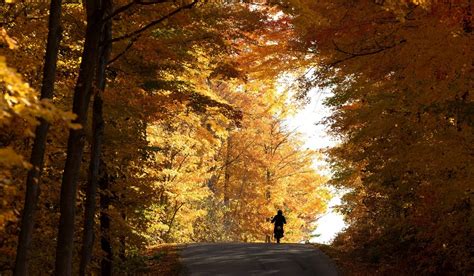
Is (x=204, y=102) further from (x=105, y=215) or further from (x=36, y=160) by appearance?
(x=36, y=160)

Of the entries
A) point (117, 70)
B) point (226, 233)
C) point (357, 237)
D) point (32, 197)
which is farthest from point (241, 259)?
point (226, 233)

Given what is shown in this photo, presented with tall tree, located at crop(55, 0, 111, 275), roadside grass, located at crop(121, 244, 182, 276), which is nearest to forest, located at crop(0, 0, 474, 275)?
tall tree, located at crop(55, 0, 111, 275)

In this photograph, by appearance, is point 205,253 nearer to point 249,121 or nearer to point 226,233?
point 226,233

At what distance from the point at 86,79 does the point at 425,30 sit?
6.08 m

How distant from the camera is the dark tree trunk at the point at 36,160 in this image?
10.3 meters

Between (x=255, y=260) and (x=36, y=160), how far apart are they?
31.9 feet

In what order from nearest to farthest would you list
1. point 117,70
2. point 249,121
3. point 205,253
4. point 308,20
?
1. point 308,20
2. point 117,70
3. point 205,253
4. point 249,121

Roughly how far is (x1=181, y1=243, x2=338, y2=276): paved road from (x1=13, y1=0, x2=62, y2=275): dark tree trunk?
24.0 feet

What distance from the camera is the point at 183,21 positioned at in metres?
14.1

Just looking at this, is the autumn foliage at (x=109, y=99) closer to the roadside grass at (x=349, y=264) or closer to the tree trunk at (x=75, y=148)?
the tree trunk at (x=75, y=148)

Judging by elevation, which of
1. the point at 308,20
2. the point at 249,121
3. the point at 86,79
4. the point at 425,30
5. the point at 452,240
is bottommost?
the point at 452,240

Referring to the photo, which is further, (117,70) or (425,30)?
(117,70)

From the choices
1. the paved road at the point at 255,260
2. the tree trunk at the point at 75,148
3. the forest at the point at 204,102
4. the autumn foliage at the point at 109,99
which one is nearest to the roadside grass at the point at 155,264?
the autumn foliage at the point at 109,99

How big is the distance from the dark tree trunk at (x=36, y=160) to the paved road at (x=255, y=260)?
24.0 ft
